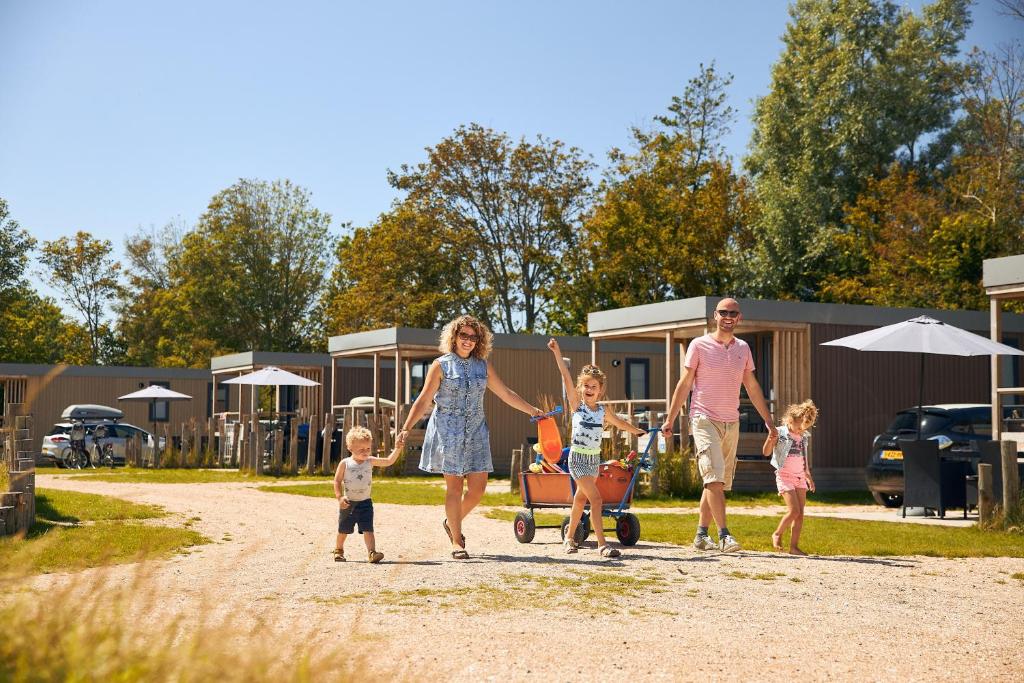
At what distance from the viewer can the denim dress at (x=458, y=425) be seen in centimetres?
882

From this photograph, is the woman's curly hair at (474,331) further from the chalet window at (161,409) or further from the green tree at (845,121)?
the chalet window at (161,409)

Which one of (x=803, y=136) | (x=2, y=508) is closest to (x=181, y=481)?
(x=2, y=508)

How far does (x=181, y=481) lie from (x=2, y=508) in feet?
36.1

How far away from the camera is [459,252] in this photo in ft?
139

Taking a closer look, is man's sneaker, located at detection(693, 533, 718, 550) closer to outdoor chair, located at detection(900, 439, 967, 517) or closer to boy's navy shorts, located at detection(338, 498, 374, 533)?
boy's navy shorts, located at detection(338, 498, 374, 533)

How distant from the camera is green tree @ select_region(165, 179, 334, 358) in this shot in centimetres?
5147

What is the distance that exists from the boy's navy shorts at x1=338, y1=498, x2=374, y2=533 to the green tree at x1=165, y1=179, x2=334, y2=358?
43.5 m

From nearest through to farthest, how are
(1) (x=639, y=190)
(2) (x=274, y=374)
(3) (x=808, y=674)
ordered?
(3) (x=808, y=674) < (2) (x=274, y=374) < (1) (x=639, y=190)

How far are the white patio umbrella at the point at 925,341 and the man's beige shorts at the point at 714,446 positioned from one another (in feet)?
16.8

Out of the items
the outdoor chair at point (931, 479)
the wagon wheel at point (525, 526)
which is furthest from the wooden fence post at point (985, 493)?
the wagon wheel at point (525, 526)

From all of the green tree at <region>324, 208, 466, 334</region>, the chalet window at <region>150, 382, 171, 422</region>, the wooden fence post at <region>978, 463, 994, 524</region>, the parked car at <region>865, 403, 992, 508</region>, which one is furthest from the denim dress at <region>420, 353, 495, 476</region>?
the green tree at <region>324, 208, 466, 334</region>

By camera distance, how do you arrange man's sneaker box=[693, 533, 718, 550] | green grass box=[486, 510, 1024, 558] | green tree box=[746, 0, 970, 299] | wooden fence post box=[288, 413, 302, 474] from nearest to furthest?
1. man's sneaker box=[693, 533, 718, 550]
2. green grass box=[486, 510, 1024, 558]
3. wooden fence post box=[288, 413, 302, 474]
4. green tree box=[746, 0, 970, 299]

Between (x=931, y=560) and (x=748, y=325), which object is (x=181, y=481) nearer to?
(x=748, y=325)

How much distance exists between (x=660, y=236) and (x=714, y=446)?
28299 mm
